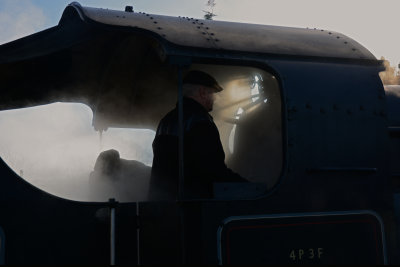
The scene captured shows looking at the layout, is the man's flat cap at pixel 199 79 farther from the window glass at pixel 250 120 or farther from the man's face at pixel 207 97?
the window glass at pixel 250 120

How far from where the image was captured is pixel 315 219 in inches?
111

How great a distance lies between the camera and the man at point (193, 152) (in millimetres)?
2977

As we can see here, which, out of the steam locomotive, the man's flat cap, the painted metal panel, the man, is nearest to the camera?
the steam locomotive

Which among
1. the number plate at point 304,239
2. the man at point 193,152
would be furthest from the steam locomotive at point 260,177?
the man at point 193,152

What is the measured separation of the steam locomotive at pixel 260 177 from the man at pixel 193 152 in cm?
19

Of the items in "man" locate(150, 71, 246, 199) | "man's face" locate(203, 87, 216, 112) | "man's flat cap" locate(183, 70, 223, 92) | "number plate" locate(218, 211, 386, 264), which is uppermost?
"man's flat cap" locate(183, 70, 223, 92)

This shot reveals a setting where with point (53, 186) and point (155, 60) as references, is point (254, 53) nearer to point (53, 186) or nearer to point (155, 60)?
point (155, 60)

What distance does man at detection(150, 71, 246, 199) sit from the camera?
9.77 feet

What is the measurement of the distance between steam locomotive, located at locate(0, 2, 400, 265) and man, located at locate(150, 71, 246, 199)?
188 mm

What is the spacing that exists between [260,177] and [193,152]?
2.73 feet

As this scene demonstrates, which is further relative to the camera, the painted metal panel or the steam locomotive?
the painted metal panel

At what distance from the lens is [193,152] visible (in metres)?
2.98

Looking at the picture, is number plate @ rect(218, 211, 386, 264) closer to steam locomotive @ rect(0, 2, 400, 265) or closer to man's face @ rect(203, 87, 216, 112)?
steam locomotive @ rect(0, 2, 400, 265)

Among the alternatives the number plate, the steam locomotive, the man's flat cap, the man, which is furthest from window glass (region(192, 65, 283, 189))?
the number plate
